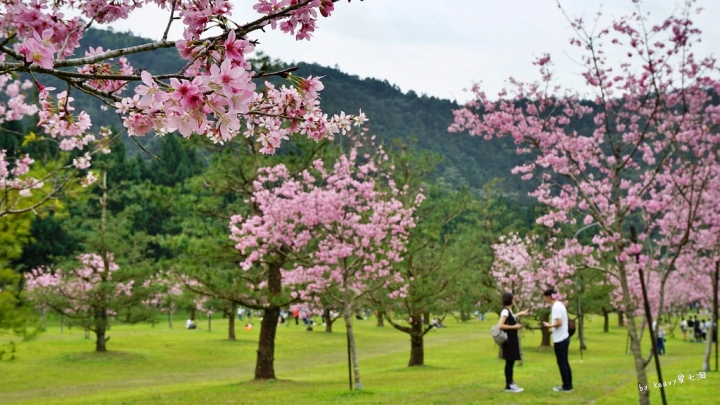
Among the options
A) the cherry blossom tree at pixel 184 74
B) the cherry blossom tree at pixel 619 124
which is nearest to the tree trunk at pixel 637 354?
the cherry blossom tree at pixel 619 124

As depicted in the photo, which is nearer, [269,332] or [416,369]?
[269,332]

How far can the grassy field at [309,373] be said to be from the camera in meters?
11.1

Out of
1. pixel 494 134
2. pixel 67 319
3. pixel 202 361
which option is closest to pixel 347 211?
pixel 494 134

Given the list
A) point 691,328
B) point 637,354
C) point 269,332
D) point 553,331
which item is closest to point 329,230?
point 269,332

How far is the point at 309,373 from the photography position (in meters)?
20.3

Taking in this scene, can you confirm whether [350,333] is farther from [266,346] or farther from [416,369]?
[416,369]

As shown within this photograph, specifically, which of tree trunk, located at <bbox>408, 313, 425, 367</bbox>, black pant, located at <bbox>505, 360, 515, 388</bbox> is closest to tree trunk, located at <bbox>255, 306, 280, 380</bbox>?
tree trunk, located at <bbox>408, 313, 425, 367</bbox>

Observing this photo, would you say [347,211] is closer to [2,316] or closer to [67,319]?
[2,316]

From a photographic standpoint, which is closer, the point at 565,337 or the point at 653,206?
the point at 565,337

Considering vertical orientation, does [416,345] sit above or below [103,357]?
above

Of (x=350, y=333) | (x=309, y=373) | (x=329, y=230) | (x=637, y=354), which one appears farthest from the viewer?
(x=309, y=373)

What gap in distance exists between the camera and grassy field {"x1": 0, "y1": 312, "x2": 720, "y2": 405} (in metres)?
11.1

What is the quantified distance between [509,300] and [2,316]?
824 cm

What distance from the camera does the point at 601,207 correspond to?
12328 millimetres
